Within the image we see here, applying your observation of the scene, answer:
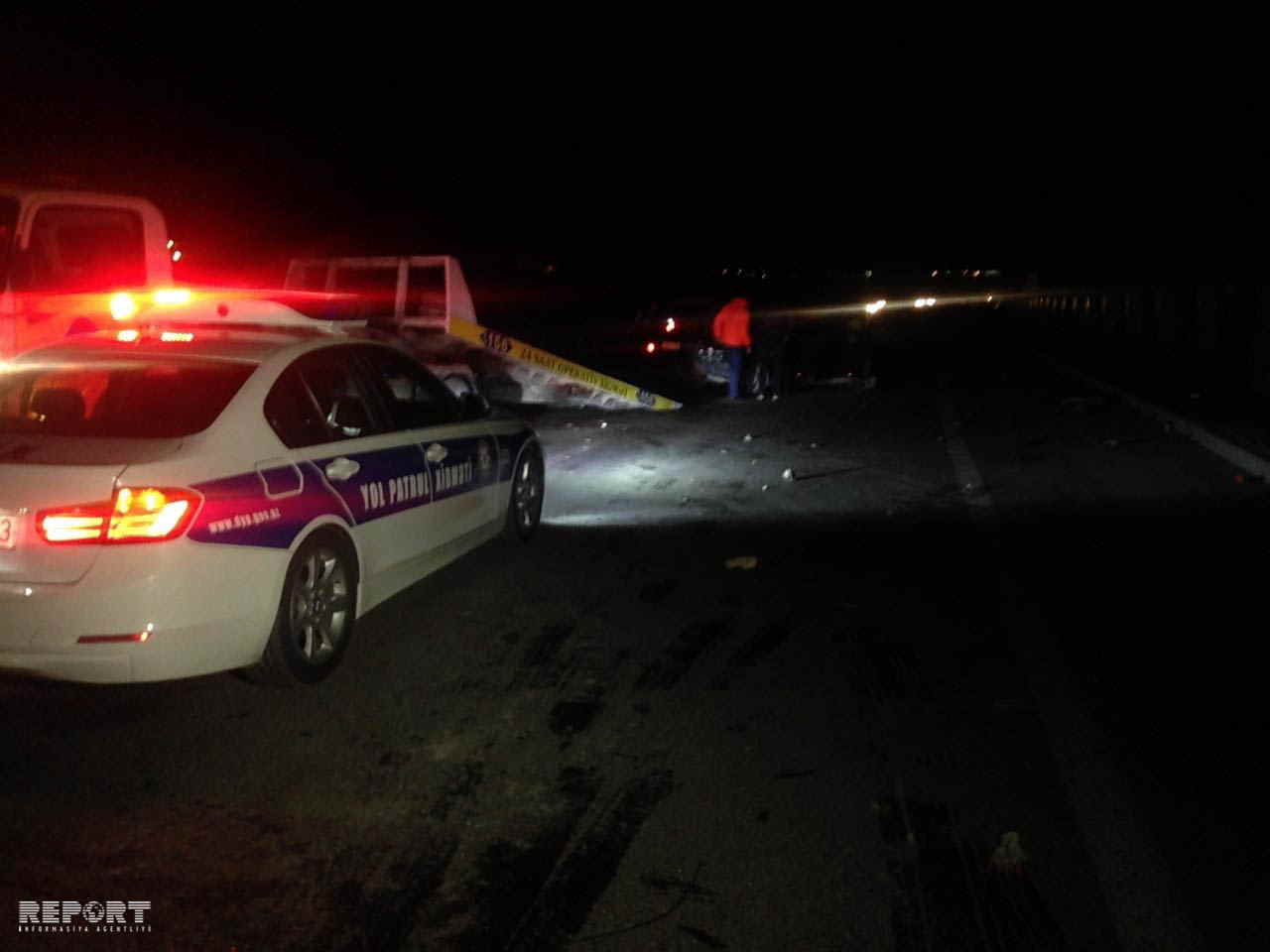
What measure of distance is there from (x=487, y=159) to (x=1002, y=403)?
30509 millimetres

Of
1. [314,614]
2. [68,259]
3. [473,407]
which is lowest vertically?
[314,614]

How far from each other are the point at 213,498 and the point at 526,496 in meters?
3.77

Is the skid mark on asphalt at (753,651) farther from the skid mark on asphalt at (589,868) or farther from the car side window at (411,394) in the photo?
the car side window at (411,394)

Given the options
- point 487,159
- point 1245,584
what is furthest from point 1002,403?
point 487,159

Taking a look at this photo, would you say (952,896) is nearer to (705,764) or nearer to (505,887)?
(705,764)

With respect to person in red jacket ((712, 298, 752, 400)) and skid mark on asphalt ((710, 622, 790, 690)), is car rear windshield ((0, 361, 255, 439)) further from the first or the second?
person in red jacket ((712, 298, 752, 400))

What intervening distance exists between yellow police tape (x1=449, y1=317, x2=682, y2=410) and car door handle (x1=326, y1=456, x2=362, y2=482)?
→ 9.15 m

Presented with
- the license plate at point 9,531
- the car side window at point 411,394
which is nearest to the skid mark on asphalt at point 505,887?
the license plate at point 9,531

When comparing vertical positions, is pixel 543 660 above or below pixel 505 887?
above

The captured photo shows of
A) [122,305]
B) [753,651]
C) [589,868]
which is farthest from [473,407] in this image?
[589,868]

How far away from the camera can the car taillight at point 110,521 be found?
4766 mm

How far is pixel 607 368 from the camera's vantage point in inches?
737

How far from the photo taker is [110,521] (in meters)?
4.77

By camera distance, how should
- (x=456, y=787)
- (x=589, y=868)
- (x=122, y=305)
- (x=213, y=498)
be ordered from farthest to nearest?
(x=122, y=305), (x=213, y=498), (x=456, y=787), (x=589, y=868)
